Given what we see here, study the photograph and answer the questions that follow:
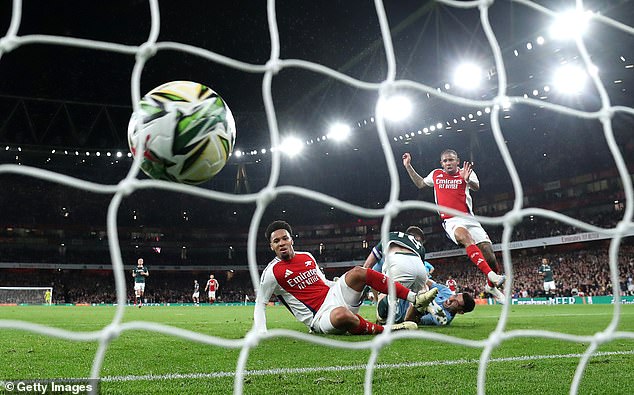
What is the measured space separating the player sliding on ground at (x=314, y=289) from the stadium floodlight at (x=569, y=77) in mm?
17056

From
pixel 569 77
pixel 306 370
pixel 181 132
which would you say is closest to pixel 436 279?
pixel 569 77

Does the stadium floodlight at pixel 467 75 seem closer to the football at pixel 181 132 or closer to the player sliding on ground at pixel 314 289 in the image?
the player sliding on ground at pixel 314 289

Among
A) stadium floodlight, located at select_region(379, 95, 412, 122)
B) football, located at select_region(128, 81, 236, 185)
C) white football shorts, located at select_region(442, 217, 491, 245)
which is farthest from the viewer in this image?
stadium floodlight, located at select_region(379, 95, 412, 122)

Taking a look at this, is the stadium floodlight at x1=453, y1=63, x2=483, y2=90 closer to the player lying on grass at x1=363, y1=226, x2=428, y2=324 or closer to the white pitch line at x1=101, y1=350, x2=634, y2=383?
the player lying on grass at x1=363, y1=226, x2=428, y2=324

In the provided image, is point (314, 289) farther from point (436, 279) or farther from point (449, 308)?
point (436, 279)

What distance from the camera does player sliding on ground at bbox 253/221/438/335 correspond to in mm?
4441

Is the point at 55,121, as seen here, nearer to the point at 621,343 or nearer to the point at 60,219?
the point at 60,219

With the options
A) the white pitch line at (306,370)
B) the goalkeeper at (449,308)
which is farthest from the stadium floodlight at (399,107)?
the white pitch line at (306,370)

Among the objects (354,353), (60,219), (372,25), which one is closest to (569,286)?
(372,25)

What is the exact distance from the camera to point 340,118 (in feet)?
81.7

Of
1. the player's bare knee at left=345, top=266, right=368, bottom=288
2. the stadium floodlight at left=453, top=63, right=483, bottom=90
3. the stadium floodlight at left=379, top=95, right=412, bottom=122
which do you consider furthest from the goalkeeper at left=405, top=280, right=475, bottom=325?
the stadium floodlight at left=379, top=95, right=412, bottom=122

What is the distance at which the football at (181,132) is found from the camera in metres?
2.35

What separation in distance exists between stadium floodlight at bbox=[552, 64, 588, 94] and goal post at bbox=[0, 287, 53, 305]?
87.2 ft

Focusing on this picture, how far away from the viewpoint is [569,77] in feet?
62.0
